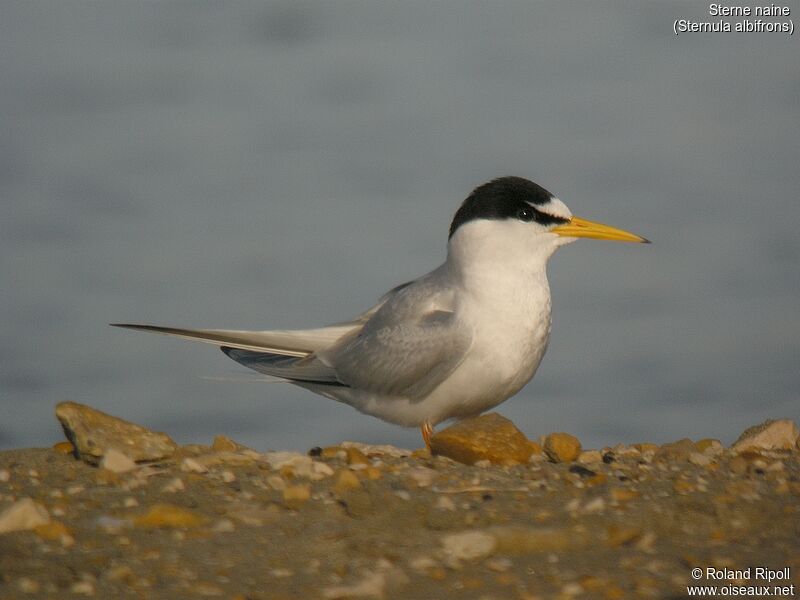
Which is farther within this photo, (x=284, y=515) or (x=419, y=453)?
(x=419, y=453)

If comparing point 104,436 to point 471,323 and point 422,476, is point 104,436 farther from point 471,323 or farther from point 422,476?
point 471,323

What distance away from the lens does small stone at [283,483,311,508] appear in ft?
21.4

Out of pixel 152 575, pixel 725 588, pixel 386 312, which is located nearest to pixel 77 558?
pixel 152 575

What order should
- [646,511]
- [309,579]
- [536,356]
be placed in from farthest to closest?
[536,356] < [646,511] < [309,579]

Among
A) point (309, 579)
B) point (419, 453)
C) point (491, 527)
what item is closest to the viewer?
point (309, 579)

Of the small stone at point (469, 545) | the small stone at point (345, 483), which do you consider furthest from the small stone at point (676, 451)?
the small stone at point (469, 545)

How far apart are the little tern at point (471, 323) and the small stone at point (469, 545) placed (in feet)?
8.41

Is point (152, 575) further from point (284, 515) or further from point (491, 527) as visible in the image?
Result: point (491, 527)

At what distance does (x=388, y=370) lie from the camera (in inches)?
342

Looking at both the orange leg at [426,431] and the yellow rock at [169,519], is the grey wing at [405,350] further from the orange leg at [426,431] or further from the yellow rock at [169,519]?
the yellow rock at [169,519]

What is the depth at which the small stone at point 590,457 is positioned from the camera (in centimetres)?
812

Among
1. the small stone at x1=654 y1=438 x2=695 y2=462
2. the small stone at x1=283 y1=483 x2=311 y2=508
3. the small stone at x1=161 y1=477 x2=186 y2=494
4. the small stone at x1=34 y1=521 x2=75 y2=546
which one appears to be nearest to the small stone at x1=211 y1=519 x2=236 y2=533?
the small stone at x1=283 y1=483 x2=311 y2=508

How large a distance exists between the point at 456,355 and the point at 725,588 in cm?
323

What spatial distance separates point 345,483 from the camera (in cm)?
671
